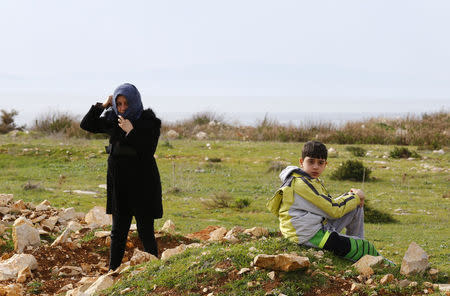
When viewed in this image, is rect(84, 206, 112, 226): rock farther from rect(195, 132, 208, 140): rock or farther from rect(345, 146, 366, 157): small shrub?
rect(195, 132, 208, 140): rock

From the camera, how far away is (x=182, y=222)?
1096 centimetres

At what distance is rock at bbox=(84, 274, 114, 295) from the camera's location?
18.4 feet

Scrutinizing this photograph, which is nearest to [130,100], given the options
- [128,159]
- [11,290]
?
[128,159]

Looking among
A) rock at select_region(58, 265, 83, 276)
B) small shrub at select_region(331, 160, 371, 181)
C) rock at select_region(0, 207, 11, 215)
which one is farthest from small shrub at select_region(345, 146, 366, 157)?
rock at select_region(58, 265, 83, 276)

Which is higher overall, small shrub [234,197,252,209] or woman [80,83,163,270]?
woman [80,83,163,270]

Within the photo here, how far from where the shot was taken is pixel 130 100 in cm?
582

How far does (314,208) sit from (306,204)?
3.4 inches

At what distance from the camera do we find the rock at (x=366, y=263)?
16.8 feet

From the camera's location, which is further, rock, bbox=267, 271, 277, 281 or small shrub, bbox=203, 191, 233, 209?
small shrub, bbox=203, 191, 233, 209

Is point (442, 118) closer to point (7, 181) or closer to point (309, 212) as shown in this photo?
point (7, 181)

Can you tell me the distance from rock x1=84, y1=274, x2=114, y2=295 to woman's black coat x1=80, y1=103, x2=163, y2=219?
0.72m

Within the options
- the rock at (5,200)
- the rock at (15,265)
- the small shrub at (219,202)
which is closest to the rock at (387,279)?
the rock at (15,265)

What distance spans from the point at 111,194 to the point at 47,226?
3.27 metres

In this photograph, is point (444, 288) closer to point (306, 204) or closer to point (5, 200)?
point (306, 204)
